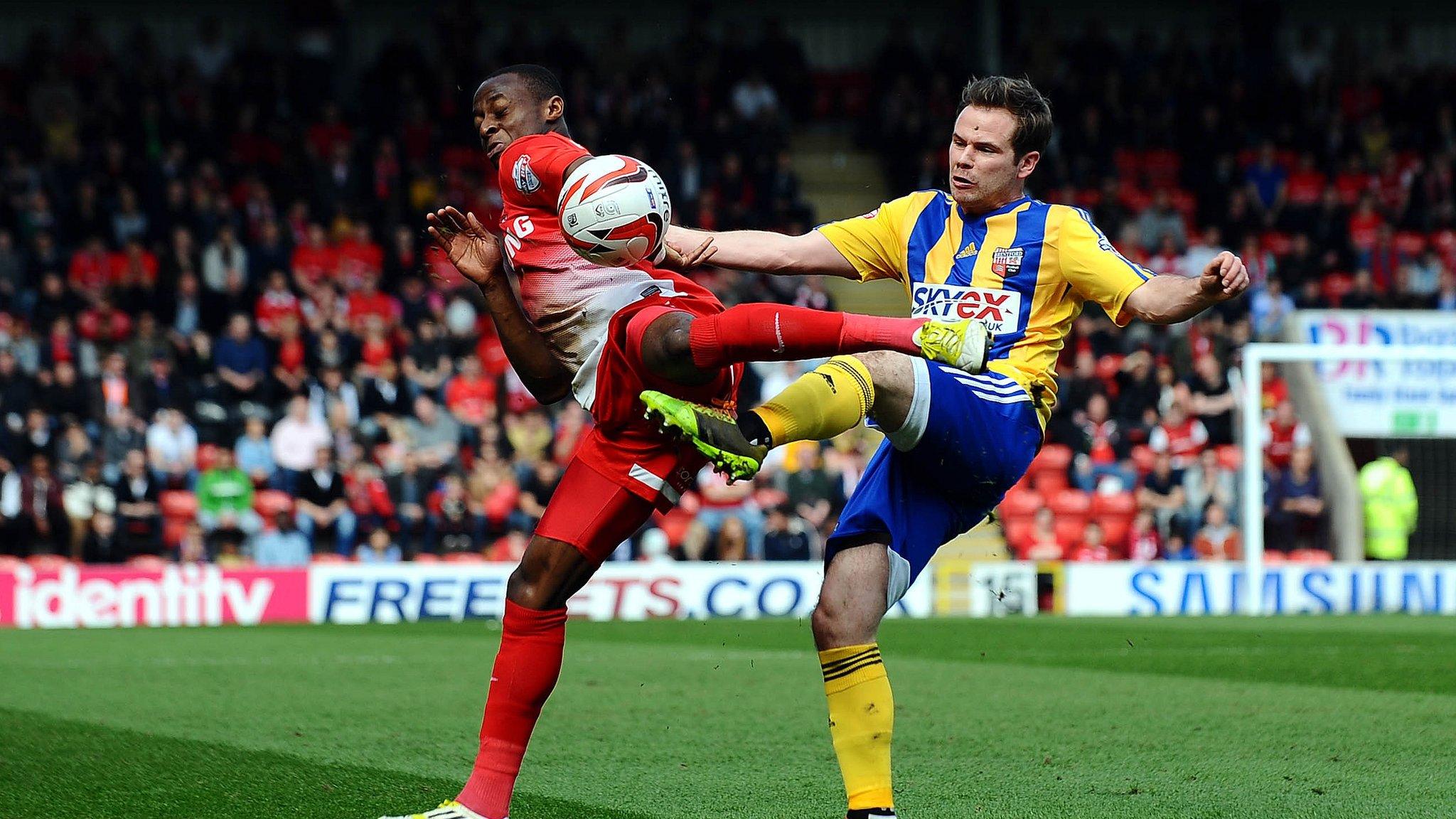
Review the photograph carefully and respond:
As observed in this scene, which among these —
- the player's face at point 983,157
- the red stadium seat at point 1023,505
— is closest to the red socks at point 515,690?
the player's face at point 983,157

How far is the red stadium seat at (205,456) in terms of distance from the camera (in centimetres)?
1648

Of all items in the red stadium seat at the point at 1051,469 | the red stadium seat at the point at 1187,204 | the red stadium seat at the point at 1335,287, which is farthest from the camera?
the red stadium seat at the point at 1187,204

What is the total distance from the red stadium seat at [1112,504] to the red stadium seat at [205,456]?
27.4 ft

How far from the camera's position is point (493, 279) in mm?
5422

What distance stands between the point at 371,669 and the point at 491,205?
9822 millimetres

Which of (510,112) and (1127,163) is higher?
(1127,163)

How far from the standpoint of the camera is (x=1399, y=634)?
534 inches

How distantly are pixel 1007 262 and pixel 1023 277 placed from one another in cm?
7

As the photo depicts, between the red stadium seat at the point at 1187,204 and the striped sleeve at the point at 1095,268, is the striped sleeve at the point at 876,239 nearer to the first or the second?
the striped sleeve at the point at 1095,268

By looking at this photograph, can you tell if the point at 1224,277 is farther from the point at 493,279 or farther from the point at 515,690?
the point at 515,690

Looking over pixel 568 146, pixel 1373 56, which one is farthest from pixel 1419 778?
pixel 1373 56

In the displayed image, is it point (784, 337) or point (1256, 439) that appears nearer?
point (784, 337)

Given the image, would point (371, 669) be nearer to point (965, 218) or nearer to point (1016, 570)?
point (965, 218)

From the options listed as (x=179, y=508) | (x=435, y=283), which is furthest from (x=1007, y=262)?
(x=435, y=283)
